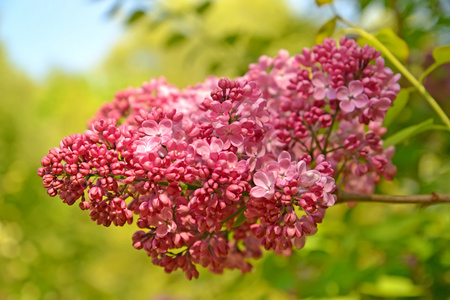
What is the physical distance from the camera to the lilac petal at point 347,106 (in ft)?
2.59

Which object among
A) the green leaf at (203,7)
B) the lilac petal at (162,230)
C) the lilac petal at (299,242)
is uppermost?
the green leaf at (203,7)

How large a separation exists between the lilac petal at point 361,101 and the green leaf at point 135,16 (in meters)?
1.24

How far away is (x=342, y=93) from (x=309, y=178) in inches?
8.0

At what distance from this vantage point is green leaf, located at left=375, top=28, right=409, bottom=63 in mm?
985

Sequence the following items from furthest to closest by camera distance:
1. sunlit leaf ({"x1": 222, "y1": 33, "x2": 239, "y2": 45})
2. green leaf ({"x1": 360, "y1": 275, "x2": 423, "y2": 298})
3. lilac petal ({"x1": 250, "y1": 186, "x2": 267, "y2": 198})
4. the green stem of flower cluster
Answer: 1. sunlit leaf ({"x1": 222, "y1": 33, "x2": 239, "y2": 45})
2. green leaf ({"x1": 360, "y1": 275, "x2": 423, "y2": 298})
3. the green stem of flower cluster
4. lilac petal ({"x1": 250, "y1": 186, "x2": 267, "y2": 198})

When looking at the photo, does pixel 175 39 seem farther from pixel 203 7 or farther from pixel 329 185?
pixel 329 185

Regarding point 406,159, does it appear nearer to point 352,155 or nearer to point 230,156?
point 352,155

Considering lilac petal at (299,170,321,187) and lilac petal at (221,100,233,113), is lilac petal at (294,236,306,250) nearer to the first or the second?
lilac petal at (299,170,321,187)

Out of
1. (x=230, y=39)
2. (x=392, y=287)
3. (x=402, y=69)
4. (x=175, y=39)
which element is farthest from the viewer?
(x=175, y=39)

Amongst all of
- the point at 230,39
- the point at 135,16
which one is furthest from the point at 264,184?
the point at 135,16

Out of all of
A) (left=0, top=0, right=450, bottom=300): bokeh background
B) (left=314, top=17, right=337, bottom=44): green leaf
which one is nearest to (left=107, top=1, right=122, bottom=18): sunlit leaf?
(left=0, top=0, right=450, bottom=300): bokeh background

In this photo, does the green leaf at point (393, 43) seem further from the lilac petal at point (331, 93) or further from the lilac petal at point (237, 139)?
the lilac petal at point (237, 139)

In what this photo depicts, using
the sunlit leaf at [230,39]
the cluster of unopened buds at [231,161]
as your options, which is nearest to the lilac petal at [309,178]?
the cluster of unopened buds at [231,161]

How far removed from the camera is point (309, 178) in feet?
2.19
